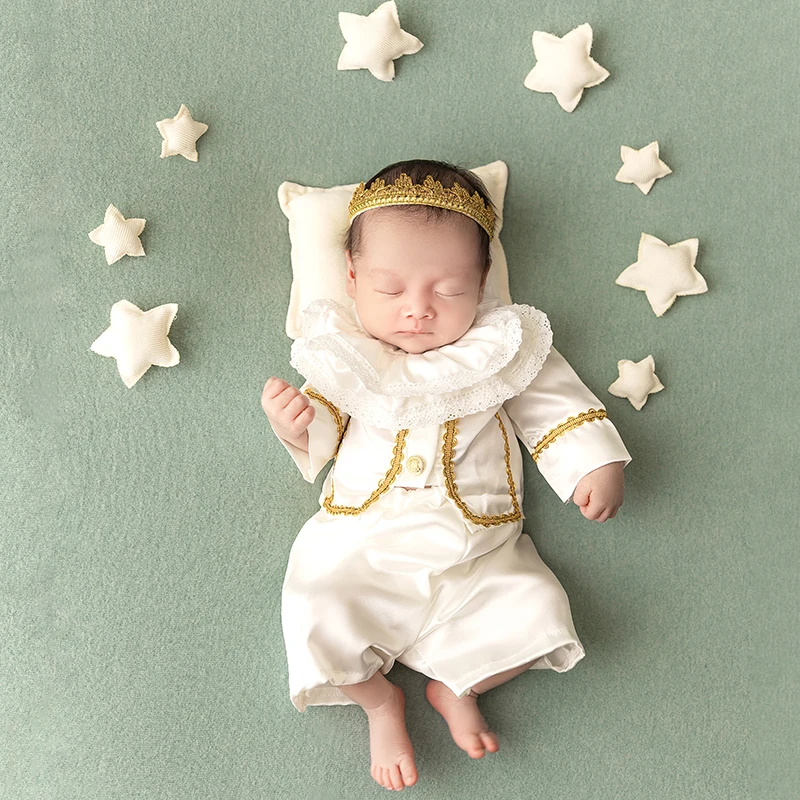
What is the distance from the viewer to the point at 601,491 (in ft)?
5.00

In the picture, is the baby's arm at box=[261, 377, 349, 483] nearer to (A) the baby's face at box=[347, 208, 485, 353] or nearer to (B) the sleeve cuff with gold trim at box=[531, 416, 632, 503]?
(A) the baby's face at box=[347, 208, 485, 353]

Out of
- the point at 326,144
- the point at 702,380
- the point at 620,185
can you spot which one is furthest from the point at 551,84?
the point at 702,380

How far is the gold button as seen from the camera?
1473mm

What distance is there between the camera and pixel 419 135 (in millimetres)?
1714

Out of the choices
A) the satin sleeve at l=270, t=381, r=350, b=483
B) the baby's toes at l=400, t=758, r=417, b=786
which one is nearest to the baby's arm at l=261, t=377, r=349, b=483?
the satin sleeve at l=270, t=381, r=350, b=483

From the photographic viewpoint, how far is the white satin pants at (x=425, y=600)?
1.46 meters

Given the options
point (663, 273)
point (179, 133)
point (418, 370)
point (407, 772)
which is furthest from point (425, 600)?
point (179, 133)

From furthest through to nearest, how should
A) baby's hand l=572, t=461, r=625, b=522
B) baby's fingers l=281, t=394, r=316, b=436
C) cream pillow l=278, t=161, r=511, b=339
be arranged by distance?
1. cream pillow l=278, t=161, r=511, b=339
2. baby's hand l=572, t=461, r=625, b=522
3. baby's fingers l=281, t=394, r=316, b=436

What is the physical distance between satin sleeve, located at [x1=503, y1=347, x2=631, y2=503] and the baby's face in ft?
0.62

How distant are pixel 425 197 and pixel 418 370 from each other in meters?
0.29

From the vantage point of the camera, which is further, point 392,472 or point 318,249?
Result: point 318,249

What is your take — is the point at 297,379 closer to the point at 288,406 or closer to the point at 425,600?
the point at 288,406

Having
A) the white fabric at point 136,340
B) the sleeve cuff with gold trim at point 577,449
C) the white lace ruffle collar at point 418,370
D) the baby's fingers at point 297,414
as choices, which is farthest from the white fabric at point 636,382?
the white fabric at point 136,340

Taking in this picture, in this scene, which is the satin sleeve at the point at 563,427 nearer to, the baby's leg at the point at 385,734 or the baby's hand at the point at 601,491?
the baby's hand at the point at 601,491
